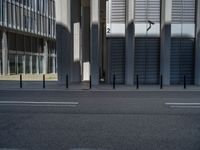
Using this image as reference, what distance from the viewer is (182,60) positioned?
74.0 feet

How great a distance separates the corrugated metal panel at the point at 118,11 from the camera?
884 inches

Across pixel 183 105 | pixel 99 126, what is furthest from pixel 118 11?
pixel 99 126

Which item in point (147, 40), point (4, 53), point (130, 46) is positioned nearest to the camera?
point (130, 46)

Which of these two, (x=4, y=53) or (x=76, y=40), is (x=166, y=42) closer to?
(x=76, y=40)

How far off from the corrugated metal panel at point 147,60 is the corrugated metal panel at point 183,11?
8.35 ft

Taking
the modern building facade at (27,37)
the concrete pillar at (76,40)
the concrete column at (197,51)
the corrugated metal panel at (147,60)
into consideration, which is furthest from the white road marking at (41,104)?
the modern building facade at (27,37)

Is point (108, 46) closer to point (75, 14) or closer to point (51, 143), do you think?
point (75, 14)

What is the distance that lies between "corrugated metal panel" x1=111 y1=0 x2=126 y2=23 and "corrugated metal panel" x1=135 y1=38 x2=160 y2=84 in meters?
2.13

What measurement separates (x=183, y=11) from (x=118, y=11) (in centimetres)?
510

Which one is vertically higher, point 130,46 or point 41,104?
point 130,46

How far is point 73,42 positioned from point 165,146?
63.3 ft

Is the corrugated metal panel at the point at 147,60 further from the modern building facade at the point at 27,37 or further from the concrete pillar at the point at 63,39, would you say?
the modern building facade at the point at 27,37

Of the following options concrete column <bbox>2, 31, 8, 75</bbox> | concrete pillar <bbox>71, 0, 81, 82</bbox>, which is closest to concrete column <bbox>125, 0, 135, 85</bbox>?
concrete pillar <bbox>71, 0, 81, 82</bbox>

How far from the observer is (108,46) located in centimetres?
2255
